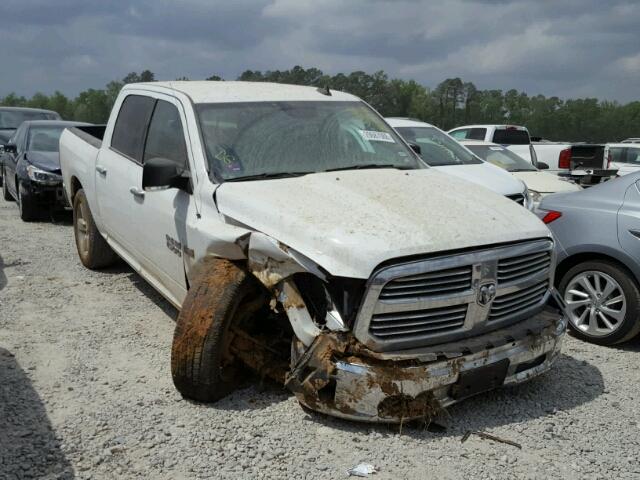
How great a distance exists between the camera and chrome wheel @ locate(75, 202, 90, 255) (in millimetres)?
6941

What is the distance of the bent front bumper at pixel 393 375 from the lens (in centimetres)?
339

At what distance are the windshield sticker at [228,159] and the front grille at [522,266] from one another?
1830 mm

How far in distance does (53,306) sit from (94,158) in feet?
4.81

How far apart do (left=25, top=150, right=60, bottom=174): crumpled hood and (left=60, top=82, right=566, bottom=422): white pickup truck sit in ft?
19.3

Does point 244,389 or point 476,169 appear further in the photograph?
point 476,169

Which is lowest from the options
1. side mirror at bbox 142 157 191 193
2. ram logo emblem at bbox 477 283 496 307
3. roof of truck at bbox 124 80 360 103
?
ram logo emblem at bbox 477 283 496 307

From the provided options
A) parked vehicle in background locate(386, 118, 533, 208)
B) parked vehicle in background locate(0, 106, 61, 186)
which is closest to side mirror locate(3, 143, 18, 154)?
parked vehicle in background locate(0, 106, 61, 186)

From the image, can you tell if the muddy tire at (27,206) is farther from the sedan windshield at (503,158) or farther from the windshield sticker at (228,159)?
the sedan windshield at (503,158)

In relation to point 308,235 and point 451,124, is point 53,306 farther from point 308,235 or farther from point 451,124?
point 451,124

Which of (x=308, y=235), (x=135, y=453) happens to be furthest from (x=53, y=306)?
(x=308, y=235)

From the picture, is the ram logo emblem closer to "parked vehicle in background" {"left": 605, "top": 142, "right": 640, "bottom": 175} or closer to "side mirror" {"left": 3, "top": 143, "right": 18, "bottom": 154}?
"side mirror" {"left": 3, "top": 143, "right": 18, "bottom": 154}

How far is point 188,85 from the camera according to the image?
533 centimetres

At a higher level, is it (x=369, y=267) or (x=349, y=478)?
(x=369, y=267)

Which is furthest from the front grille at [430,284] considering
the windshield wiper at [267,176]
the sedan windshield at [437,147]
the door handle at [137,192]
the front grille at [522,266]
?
the sedan windshield at [437,147]
